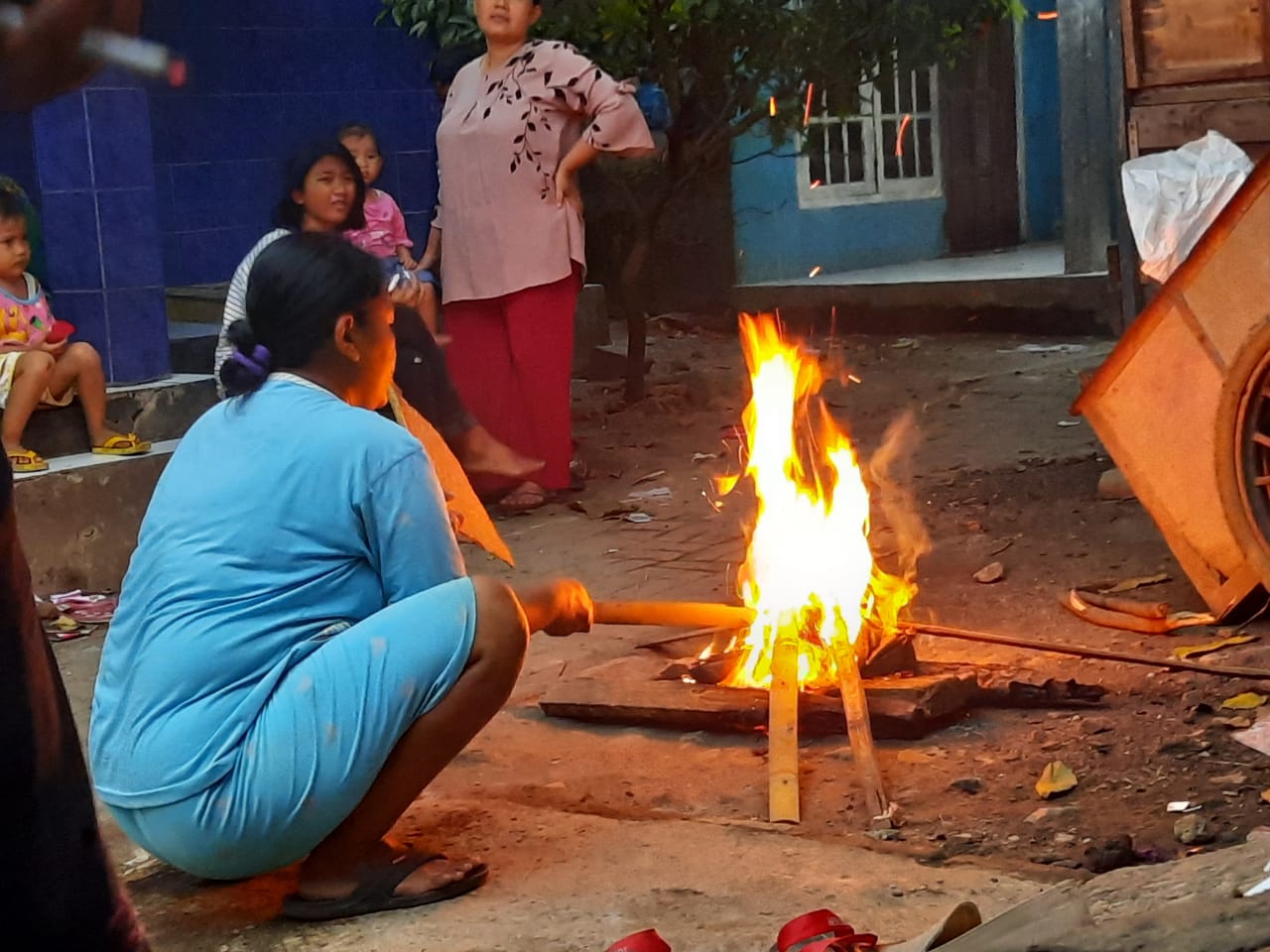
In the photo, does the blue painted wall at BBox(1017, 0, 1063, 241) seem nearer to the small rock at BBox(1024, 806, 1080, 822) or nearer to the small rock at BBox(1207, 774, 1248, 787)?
the small rock at BBox(1207, 774, 1248, 787)

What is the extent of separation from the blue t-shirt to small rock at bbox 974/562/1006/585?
3.02 m

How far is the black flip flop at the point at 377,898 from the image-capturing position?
11.4 ft

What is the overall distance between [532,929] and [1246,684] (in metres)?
2.32

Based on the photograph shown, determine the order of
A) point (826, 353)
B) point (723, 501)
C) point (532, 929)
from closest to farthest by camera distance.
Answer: point (532, 929) → point (723, 501) → point (826, 353)

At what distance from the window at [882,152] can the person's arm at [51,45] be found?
12.3 metres

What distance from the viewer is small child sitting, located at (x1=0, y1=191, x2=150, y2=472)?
6.52m

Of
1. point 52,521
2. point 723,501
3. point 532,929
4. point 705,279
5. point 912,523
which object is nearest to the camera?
point 532,929

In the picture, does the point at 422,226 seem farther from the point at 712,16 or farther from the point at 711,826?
the point at 711,826

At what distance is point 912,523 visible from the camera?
7094 mm

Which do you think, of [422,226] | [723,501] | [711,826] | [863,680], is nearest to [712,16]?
[422,226]

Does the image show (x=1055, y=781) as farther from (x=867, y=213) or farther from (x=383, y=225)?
(x=867, y=213)

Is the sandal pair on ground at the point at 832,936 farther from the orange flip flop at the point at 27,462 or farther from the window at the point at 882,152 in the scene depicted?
the window at the point at 882,152

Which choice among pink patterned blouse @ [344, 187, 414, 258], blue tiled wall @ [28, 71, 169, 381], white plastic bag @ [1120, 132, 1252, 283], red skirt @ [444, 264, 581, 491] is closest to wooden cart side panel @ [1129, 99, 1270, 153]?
white plastic bag @ [1120, 132, 1252, 283]

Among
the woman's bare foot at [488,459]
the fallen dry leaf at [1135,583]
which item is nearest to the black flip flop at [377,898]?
the fallen dry leaf at [1135,583]
